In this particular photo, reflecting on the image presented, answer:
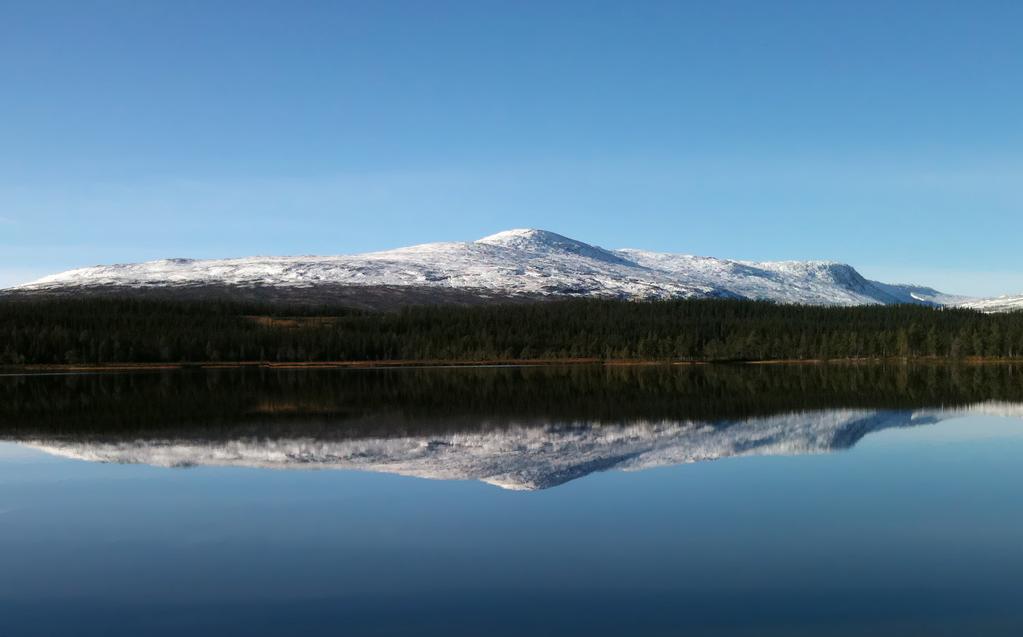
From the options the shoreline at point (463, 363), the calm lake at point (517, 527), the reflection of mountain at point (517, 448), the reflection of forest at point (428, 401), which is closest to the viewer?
the calm lake at point (517, 527)

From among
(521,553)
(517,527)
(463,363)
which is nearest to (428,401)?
(517,527)

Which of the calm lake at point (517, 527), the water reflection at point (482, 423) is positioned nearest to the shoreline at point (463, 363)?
the water reflection at point (482, 423)

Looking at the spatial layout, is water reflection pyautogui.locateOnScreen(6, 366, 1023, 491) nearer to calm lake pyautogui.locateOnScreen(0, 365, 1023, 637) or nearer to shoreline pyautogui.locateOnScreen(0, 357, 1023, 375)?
calm lake pyautogui.locateOnScreen(0, 365, 1023, 637)

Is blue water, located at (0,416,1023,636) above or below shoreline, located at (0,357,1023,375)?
above

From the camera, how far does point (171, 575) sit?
68.8 feet

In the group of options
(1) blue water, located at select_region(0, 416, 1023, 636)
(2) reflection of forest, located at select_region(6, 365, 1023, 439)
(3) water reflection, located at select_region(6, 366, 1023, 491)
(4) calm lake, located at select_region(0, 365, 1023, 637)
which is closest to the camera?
(1) blue water, located at select_region(0, 416, 1023, 636)

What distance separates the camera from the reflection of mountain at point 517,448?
36750 millimetres

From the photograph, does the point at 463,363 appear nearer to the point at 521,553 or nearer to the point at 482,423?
the point at 482,423

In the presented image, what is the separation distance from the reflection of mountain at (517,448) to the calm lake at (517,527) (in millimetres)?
246

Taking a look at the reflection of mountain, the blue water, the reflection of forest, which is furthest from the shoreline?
the blue water

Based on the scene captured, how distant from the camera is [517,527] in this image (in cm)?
2528

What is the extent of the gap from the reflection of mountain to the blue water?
2338mm

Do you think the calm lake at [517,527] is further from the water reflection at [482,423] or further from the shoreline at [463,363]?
the shoreline at [463,363]

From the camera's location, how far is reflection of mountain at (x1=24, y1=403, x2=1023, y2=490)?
3675cm
